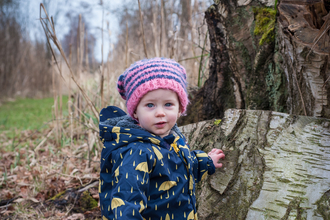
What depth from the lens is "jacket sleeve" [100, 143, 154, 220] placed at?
1.01 metres

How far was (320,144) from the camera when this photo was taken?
4.40 feet

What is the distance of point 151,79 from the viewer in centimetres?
121

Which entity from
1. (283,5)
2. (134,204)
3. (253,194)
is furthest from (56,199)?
(283,5)

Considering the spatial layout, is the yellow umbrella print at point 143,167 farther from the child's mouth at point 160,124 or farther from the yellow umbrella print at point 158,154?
the child's mouth at point 160,124

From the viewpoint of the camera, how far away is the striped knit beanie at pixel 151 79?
47.7 inches

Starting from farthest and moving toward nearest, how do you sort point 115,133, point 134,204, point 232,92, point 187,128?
point 232,92 < point 187,128 < point 115,133 < point 134,204

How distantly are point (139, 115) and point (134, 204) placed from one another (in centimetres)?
42

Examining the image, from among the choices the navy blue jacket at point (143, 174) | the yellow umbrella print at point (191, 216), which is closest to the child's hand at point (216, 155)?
the navy blue jacket at point (143, 174)

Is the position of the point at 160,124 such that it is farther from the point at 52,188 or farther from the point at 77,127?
the point at 77,127

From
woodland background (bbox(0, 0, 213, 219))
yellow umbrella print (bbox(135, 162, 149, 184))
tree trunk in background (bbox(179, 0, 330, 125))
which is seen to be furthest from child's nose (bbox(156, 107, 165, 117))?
woodland background (bbox(0, 0, 213, 219))

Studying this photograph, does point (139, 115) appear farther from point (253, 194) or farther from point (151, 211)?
point (253, 194)

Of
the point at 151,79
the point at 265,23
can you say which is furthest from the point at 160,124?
the point at 265,23

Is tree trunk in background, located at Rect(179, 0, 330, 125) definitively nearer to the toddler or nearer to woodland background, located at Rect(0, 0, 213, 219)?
woodland background, located at Rect(0, 0, 213, 219)

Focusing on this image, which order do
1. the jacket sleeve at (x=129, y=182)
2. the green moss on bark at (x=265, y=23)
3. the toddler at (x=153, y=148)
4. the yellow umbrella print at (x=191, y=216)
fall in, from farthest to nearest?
the green moss on bark at (x=265, y=23) → the yellow umbrella print at (x=191, y=216) → the toddler at (x=153, y=148) → the jacket sleeve at (x=129, y=182)
